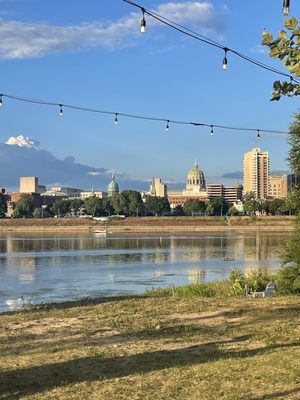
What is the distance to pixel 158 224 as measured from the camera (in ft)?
498

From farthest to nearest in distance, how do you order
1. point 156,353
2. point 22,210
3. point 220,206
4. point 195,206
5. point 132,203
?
point 22,210 → point 132,203 → point 220,206 → point 195,206 → point 156,353

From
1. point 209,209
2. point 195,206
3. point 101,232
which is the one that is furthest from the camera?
point 195,206

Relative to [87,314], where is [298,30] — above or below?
above

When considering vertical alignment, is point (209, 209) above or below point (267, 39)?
below

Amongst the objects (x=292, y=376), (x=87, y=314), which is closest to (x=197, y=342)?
(x=292, y=376)

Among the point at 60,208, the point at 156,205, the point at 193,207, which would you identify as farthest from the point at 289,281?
the point at 60,208

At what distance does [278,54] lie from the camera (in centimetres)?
419

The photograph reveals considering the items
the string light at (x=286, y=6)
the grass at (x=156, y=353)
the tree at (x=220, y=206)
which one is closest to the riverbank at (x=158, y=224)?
the tree at (x=220, y=206)

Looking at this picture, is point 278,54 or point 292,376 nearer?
point 278,54

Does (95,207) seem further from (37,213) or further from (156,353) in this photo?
(156,353)

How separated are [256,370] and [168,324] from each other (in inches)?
137

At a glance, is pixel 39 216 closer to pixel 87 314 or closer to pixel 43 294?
pixel 43 294

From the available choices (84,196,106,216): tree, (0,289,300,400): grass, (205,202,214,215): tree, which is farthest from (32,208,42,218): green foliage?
(0,289,300,400): grass

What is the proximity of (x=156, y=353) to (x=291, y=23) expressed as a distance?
4800 mm
